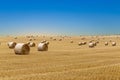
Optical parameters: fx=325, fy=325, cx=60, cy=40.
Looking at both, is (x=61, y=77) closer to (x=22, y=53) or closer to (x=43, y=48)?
(x=22, y=53)

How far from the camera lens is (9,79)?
45.4 ft

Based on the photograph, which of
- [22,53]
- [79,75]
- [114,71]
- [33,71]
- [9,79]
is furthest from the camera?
[22,53]

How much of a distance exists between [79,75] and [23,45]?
16.3 meters

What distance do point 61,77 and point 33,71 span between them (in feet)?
11.3

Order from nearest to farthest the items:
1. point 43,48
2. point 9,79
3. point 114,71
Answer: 1. point 9,79
2. point 114,71
3. point 43,48

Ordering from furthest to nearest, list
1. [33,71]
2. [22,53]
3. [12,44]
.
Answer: [12,44]
[22,53]
[33,71]

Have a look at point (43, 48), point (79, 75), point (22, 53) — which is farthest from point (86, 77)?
point (43, 48)

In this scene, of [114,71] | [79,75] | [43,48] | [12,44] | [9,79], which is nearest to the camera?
[9,79]

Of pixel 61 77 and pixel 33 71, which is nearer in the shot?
pixel 61 77

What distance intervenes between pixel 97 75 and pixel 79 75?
0.84m

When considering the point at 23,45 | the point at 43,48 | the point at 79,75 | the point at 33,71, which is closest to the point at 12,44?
the point at 43,48

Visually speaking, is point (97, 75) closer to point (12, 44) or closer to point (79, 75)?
point (79, 75)

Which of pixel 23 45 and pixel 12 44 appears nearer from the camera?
pixel 23 45

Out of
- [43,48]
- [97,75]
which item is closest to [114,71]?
[97,75]
